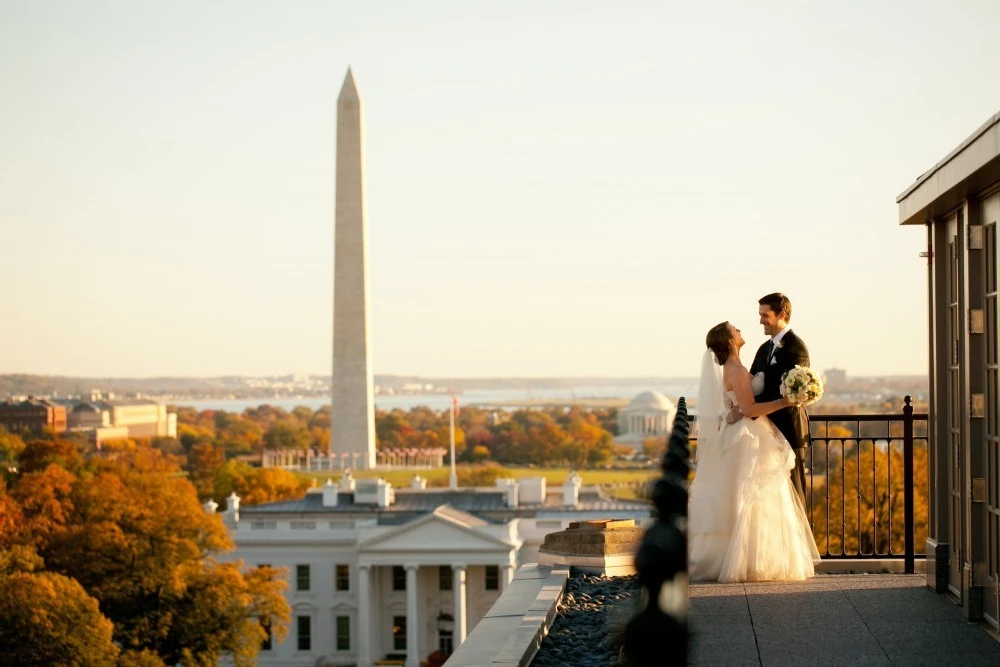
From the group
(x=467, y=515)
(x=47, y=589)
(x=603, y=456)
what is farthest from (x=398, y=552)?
(x=603, y=456)

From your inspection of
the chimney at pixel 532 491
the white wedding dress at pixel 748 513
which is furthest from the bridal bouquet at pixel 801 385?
the chimney at pixel 532 491

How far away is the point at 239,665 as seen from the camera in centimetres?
4812

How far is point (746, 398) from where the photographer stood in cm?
1182

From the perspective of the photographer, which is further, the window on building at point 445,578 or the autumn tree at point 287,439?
the autumn tree at point 287,439

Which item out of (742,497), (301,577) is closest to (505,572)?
(301,577)

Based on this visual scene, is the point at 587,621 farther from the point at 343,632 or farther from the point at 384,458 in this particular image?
the point at 384,458

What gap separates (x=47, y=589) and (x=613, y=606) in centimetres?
3264

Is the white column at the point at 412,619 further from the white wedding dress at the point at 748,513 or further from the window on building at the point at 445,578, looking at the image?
the white wedding dress at the point at 748,513

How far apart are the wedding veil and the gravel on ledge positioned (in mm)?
1330

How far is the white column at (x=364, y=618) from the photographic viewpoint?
6488 cm

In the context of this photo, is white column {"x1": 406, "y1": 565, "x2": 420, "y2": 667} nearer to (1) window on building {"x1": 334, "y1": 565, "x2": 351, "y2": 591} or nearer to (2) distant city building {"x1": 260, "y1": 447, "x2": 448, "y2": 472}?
(1) window on building {"x1": 334, "y1": 565, "x2": 351, "y2": 591}

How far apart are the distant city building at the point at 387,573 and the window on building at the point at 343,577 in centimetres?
4

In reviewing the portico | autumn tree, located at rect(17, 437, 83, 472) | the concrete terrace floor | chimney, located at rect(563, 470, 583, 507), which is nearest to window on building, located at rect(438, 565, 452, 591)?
the portico

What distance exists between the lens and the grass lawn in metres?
104
